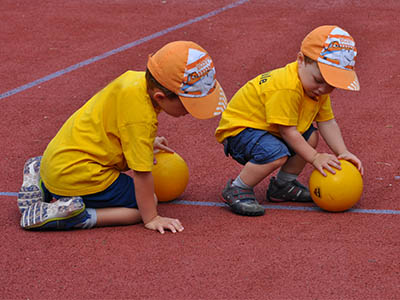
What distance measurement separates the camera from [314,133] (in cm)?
533

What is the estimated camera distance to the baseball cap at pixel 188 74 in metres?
4.45

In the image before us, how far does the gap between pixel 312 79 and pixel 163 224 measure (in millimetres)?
1469

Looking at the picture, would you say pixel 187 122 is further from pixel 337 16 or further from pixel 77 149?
pixel 337 16

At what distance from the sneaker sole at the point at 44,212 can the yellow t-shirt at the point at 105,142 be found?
11 cm

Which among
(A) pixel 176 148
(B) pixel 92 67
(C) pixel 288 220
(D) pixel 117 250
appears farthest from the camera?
(B) pixel 92 67

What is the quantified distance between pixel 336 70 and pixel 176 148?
2.11 meters

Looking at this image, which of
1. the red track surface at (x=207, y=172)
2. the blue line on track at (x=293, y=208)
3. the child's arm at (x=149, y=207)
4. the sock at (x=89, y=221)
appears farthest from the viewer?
the blue line on track at (x=293, y=208)

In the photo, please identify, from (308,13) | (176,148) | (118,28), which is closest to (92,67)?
(118,28)

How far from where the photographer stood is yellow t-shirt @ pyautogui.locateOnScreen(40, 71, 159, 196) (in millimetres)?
4570

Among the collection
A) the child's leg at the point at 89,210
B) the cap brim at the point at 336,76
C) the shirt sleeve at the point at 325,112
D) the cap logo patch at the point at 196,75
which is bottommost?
the child's leg at the point at 89,210

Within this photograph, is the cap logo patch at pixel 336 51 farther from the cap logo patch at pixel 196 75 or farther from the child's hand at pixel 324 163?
the cap logo patch at pixel 196 75

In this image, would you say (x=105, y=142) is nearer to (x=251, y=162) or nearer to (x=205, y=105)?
(x=205, y=105)

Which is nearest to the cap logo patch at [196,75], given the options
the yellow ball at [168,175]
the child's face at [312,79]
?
the child's face at [312,79]

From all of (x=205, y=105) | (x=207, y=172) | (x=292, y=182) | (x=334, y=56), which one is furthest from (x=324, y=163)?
(x=207, y=172)
